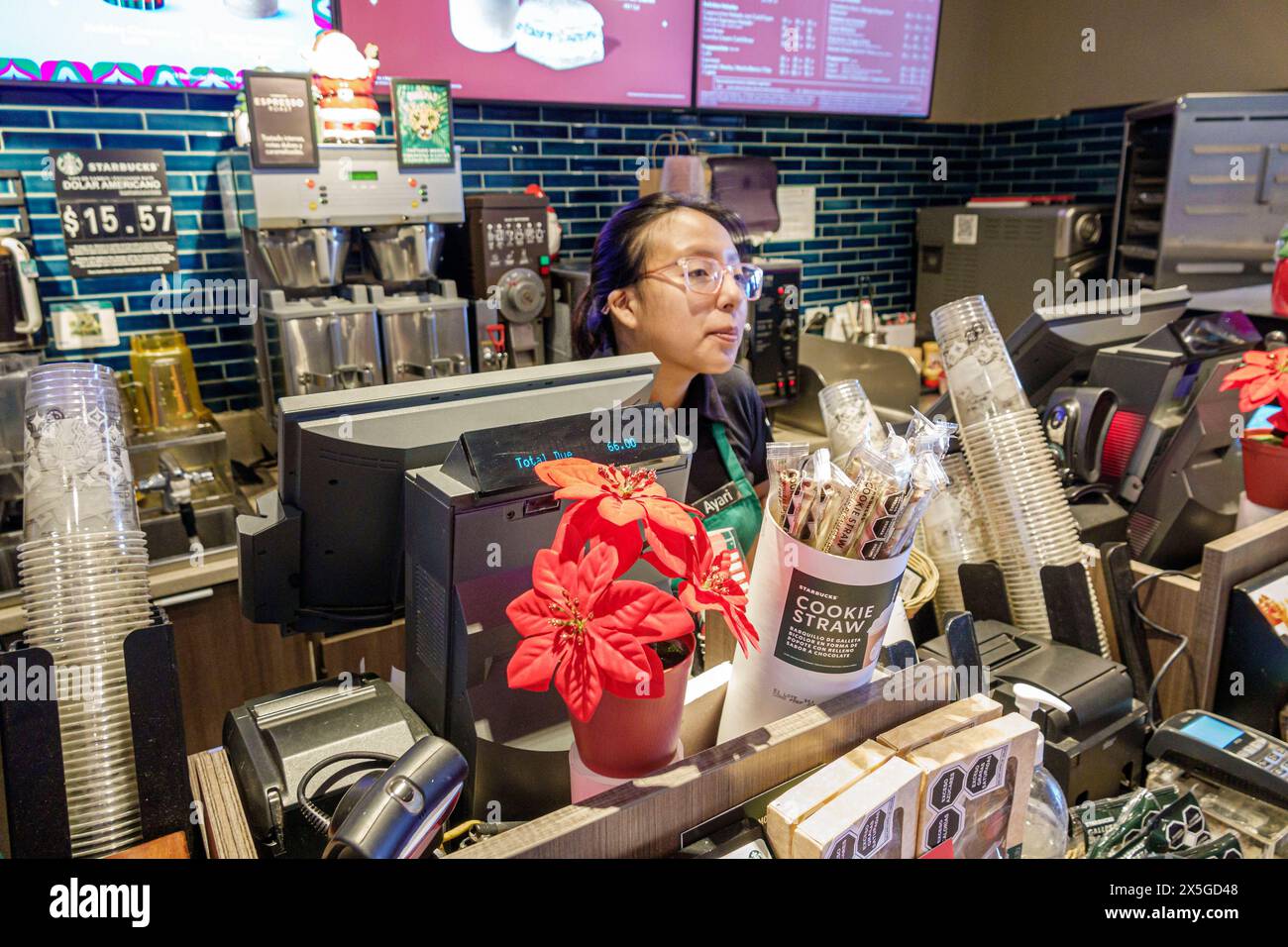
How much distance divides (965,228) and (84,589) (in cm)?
424

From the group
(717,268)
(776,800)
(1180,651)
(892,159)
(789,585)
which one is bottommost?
(1180,651)

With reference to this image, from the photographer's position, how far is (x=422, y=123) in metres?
2.86

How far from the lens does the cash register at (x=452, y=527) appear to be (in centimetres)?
103

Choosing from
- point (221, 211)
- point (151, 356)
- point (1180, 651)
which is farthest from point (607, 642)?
point (221, 211)

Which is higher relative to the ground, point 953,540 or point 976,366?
point 976,366

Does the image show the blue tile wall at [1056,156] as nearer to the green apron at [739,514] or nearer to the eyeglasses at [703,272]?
the eyeglasses at [703,272]

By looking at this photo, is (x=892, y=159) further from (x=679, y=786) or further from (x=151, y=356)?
(x=679, y=786)

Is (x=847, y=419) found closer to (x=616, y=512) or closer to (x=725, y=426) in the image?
(x=725, y=426)

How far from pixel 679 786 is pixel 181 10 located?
3.02 m

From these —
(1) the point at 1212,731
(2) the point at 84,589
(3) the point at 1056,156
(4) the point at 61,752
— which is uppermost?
(3) the point at 1056,156

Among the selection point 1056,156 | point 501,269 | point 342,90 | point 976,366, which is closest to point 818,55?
point 1056,156

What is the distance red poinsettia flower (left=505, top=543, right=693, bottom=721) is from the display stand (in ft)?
1.68

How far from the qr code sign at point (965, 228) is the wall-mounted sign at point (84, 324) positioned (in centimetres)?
370

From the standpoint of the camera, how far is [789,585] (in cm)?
90
